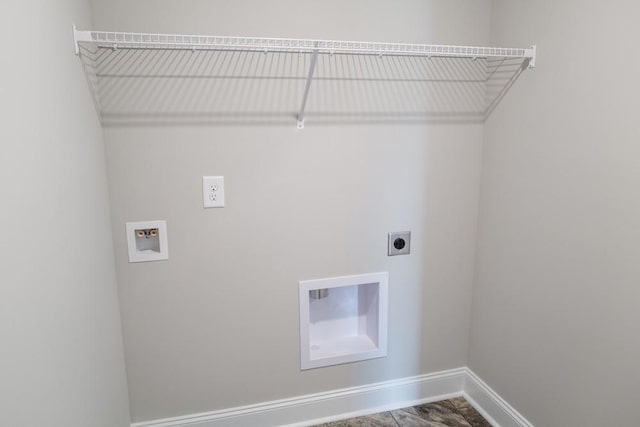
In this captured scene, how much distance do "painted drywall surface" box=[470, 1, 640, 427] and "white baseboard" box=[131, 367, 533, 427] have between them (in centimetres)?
12

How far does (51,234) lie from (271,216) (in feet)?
2.72

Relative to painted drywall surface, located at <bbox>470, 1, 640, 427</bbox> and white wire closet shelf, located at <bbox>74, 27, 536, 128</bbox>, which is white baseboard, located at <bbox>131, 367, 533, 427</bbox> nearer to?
painted drywall surface, located at <bbox>470, 1, 640, 427</bbox>

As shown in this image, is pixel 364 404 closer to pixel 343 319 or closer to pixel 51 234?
pixel 343 319

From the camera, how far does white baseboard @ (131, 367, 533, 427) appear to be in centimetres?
176

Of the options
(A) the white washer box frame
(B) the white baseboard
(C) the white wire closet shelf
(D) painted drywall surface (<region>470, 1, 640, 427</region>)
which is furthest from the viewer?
(B) the white baseboard

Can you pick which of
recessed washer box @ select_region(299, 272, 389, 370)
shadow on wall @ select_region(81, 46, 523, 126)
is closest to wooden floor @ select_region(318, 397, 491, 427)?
recessed washer box @ select_region(299, 272, 389, 370)

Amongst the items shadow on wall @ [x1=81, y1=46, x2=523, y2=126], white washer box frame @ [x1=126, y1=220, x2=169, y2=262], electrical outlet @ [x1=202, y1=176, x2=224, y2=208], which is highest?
shadow on wall @ [x1=81, y1=46, x2=523, y2=126]

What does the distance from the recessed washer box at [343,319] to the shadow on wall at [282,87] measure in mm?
726

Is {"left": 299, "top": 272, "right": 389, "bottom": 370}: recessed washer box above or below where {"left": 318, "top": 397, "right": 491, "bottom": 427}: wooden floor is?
above

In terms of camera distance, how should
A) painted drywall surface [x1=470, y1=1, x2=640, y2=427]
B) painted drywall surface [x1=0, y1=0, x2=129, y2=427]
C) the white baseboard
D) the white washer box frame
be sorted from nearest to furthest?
painted drywall surface [x1=0, y1=0, x2=129, y2=427], painted drywall surface [x1=470, y1=1, x2=640, y2=427], the white washer box frame, the white baseboard

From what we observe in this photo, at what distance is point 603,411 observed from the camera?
1.37 metres

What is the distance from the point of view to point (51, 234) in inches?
39.0

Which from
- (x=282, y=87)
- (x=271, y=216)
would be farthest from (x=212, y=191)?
(x=282, y=87)

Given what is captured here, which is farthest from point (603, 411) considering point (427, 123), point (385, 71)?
point (385, 71)
